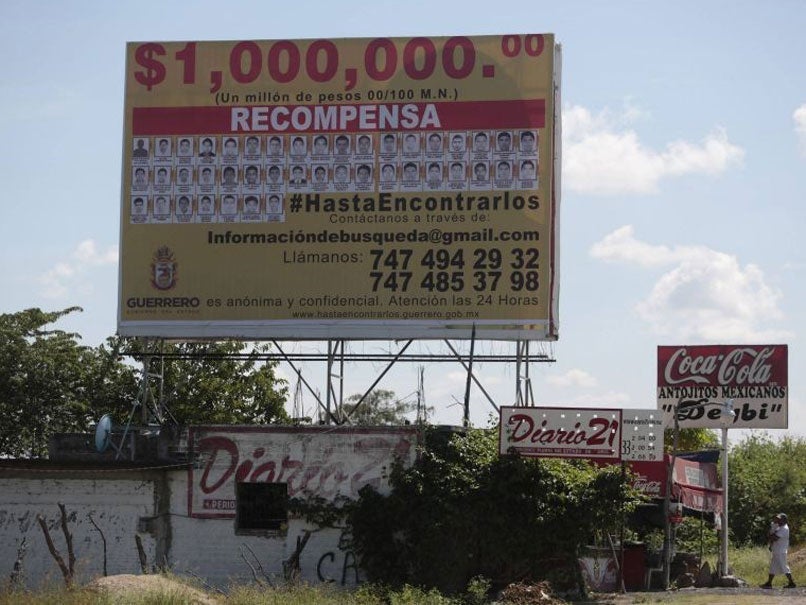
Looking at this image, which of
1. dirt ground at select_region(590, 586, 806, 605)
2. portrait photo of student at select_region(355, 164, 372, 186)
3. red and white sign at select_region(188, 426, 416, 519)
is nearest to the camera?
dirt ground at select_region(590, 586, 806, 605)

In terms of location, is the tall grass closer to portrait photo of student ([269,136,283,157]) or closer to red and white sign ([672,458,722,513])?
red and white sign ([672,458,722,513])

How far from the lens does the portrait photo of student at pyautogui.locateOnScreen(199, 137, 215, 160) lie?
26.7 metres

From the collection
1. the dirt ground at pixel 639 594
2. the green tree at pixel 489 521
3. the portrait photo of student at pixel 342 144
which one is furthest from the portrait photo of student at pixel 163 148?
the dirt ground at pixel 639 594

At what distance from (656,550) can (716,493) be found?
10.9ft

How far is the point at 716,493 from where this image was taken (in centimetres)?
2836

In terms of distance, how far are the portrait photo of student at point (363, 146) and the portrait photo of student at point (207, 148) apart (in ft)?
9.83

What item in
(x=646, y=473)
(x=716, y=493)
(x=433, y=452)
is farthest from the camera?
(x=716, y=493)

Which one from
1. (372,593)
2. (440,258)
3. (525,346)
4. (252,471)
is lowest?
(372,593)

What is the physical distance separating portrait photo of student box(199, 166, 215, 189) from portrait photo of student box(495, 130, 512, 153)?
5845mm

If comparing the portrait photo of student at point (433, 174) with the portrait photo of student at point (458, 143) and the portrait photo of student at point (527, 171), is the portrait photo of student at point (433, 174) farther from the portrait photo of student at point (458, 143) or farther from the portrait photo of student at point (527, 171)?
the portrait photo of student at point (527, 171)

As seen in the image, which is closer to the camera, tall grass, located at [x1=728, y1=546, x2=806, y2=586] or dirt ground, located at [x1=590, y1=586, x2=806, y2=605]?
dirt ground, located at [x1=590, y1=586, x2=806, y2=605]

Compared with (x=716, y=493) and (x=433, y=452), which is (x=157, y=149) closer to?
(x=433, y=452)

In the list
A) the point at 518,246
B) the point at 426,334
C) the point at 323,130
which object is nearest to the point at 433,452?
the point at 426,334

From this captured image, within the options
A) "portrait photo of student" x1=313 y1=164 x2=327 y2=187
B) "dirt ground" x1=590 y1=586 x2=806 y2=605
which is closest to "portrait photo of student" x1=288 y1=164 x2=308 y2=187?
"portrait photo of student" x1=313 y1=164 x2=327 y2=187
